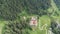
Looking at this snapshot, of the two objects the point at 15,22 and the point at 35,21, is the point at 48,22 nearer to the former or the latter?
the point at 35,21

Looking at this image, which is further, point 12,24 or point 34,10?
point 34,10

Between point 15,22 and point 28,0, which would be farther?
point 28,0

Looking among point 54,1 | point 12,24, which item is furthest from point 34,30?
point 54,1

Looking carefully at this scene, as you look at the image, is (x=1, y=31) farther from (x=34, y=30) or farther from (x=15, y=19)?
(x=34, y=30)

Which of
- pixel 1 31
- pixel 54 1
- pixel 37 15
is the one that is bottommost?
pixel 1 31

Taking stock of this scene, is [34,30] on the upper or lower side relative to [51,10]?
lower

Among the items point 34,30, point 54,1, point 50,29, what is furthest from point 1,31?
point 54,1
